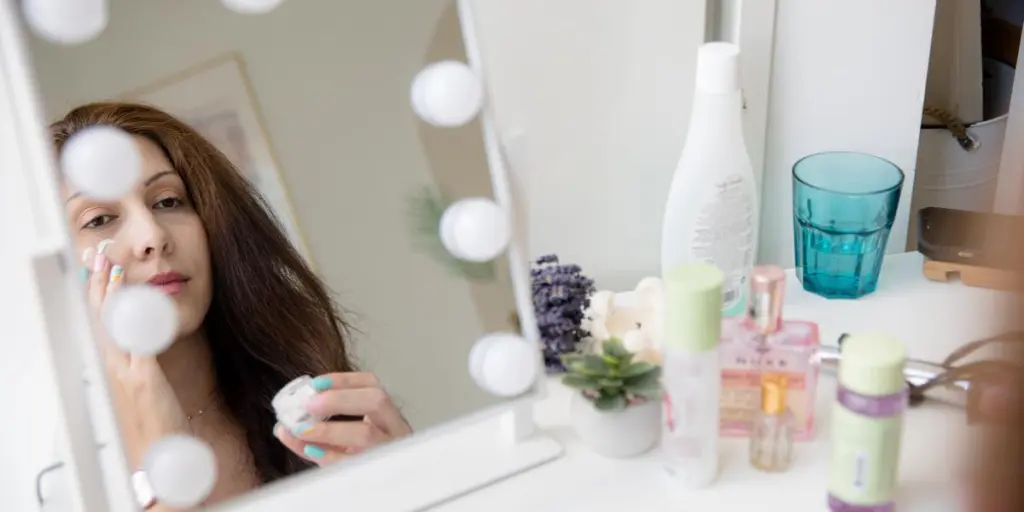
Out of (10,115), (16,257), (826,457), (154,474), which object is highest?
(10,115)

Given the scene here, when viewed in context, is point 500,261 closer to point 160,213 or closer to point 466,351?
point 466,351

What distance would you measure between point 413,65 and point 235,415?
0.82 ft

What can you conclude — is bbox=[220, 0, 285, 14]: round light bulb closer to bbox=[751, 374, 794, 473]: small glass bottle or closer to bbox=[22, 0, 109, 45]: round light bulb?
bbox=[22, 0, 109, 45]: round light bulb

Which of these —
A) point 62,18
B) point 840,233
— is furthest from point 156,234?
point 840,233

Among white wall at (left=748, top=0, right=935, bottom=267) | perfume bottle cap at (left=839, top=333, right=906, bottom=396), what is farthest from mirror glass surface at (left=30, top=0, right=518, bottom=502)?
white wall at (left=748, top=0, right=935, bottom=267)

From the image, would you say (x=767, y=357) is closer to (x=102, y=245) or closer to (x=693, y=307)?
(x=693, y=307)

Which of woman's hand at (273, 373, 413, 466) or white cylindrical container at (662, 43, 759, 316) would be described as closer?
woman's hand at (273, 373, 413, 466)

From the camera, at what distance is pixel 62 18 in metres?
0.57

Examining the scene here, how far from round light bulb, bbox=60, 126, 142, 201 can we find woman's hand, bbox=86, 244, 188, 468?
0.12 ft

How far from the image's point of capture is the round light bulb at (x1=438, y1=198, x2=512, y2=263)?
0.72m

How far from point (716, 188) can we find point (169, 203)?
415 millimetres

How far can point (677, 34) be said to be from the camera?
883 mm

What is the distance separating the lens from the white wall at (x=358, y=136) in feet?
1.97

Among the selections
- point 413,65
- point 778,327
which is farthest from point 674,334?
point 413,65
